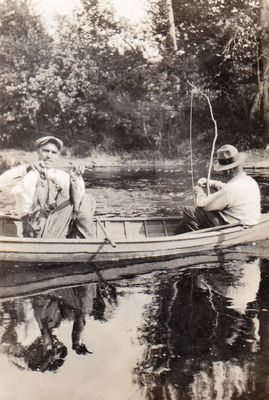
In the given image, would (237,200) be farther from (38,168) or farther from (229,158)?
(38,168)

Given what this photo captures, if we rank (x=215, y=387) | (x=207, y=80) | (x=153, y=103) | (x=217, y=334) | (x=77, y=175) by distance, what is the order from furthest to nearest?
1. (x=153, y=103)
2. (x=207, y=80)
3. (x=77, y=175)
4. (x=217, y=334)
5. (x=215, y=387)

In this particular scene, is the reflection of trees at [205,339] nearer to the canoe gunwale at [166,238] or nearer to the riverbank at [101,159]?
the canoe gunwale at [166,238]

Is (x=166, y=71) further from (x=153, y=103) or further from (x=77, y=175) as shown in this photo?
(x=77, y=175)

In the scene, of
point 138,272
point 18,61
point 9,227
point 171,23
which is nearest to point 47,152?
point 9,227

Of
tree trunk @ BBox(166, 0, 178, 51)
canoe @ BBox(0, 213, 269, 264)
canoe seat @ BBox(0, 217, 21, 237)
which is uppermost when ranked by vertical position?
tree trunk @ BBox(166, 0, 178, 51)

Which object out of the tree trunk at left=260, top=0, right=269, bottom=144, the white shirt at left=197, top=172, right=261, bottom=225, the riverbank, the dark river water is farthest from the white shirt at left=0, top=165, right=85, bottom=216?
the riverbank

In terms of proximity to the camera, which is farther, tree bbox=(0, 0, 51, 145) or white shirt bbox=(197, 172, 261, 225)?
tree bbox=(0, 0, 51, 145)

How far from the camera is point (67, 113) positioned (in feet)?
49.8

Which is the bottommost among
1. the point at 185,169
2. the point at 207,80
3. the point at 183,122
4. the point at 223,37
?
the point at 185,169

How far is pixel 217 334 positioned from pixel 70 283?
1.71 m

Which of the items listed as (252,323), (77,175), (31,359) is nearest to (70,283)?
(77,175)

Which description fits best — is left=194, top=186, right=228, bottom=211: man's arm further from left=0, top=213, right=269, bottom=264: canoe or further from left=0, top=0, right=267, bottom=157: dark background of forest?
left=0, top=0, right=267, bottom=157: dark background of forest

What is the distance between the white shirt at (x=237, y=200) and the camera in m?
5.01

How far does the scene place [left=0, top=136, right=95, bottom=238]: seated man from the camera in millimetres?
4500
